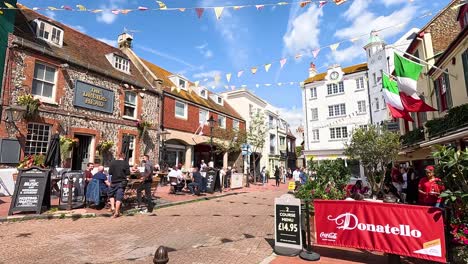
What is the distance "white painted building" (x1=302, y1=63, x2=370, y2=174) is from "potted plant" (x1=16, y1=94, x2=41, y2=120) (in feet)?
87.9

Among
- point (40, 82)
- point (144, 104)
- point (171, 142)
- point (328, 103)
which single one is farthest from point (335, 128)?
point (40, 82)

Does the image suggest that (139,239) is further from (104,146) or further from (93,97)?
(93,97)

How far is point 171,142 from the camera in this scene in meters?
20.4

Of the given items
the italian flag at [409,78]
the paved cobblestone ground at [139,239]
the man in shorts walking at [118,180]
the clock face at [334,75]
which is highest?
the clock face at [334,75]

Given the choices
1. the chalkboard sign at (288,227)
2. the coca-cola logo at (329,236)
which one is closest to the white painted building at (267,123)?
the chalkboard sign at (288,227)

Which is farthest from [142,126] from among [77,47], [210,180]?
[77,47]

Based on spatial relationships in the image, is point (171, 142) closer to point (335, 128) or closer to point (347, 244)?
point (347, 244)

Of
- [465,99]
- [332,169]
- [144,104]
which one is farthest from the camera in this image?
[144,104]

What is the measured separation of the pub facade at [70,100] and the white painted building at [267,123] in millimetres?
14114

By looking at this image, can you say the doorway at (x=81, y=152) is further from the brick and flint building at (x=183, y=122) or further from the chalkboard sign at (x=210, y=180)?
the chalkboard sign at (x=210, y=180)

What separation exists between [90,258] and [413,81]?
39.6 feet

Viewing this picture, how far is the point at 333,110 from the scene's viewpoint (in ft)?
108

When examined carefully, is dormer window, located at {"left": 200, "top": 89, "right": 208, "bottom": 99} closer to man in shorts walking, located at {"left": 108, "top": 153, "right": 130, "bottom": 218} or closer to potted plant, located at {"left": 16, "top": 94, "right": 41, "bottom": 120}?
potted plant, located at {"left": 16, "top": 94, "right": 41, "bottom": 120}

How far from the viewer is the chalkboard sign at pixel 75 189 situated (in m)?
9.09
